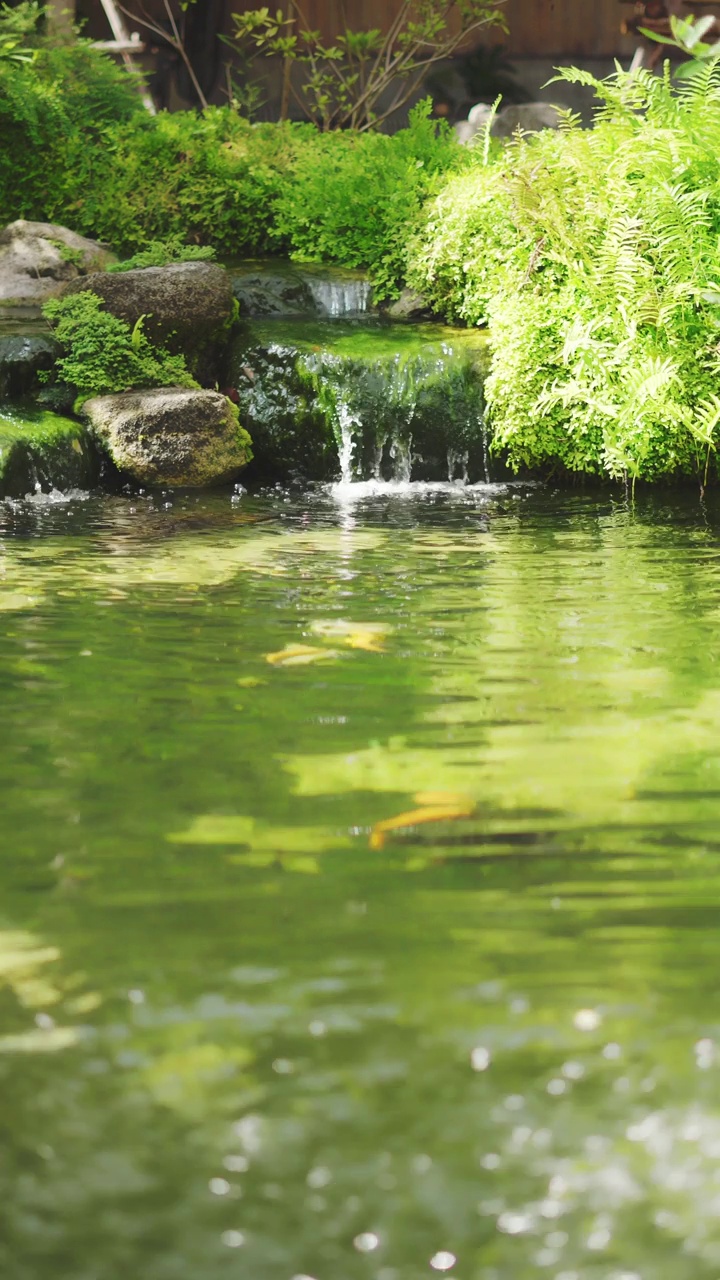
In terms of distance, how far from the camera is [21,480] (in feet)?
26.9

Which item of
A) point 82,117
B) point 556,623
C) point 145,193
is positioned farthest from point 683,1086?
point 82,117

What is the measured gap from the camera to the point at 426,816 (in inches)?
108

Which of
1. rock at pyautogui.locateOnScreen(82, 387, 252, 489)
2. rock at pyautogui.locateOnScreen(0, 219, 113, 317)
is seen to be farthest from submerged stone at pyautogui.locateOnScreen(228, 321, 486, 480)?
rock at pyautogui.locateOnScreen(0, 219, 113, 317)

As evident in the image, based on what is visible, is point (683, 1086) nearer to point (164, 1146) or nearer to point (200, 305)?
point (164, 1146)

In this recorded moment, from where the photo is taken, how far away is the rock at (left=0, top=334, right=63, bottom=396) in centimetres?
902

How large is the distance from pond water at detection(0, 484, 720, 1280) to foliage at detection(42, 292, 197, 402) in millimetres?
5074

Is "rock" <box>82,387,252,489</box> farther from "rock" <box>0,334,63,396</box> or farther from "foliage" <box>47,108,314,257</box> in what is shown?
"foliage" <box>47,108,314,257</box>

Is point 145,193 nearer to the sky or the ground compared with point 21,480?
nearer to the sky

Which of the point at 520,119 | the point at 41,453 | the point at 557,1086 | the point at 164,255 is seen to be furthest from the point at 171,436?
the point at 520,119

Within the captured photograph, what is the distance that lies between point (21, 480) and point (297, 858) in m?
6.21

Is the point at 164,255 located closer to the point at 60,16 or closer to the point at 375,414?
the point at 375,414

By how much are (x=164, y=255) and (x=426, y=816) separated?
863 cm

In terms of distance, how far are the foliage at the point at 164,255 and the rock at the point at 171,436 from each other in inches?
71.8

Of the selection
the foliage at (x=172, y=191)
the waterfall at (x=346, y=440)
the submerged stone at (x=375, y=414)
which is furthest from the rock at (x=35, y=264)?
the waterfall at (x=346, y=440)
